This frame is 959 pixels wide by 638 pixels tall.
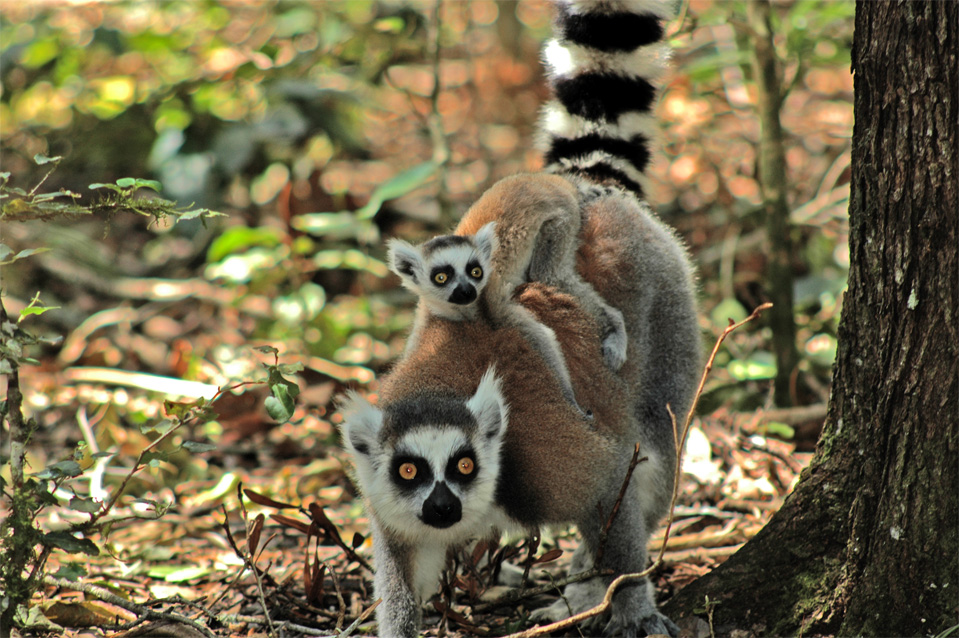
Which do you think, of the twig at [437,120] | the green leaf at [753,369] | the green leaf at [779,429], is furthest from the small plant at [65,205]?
the green leaf at [753,369]

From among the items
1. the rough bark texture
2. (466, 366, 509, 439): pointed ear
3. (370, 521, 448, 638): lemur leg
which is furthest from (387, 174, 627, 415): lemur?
the rough bark texture

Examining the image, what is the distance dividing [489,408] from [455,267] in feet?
2.67

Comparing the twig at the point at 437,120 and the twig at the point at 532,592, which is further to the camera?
the twig at the point at 437,120

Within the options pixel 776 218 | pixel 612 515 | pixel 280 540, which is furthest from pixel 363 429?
pixel 776 218

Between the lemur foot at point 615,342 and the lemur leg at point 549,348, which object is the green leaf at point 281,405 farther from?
the lemur foot at point 615,342

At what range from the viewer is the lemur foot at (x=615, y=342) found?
3732mm

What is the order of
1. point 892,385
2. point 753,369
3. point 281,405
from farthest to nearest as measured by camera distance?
point 753,369 < point 281,405 < point 892,385

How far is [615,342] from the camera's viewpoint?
377cm

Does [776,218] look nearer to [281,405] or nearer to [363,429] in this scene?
[363,429]

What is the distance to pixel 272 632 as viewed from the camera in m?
3.08

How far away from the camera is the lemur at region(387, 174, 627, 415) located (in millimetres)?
3744

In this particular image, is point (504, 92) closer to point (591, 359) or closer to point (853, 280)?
point (591, 359)

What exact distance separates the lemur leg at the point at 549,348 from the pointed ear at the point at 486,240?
0.38m

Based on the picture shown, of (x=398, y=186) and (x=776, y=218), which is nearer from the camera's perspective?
(x=776, y=218)
